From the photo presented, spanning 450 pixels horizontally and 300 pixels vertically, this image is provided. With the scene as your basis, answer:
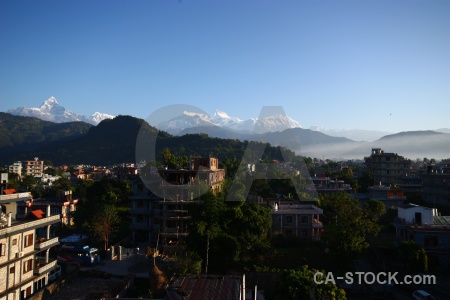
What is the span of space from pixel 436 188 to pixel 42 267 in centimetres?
2683

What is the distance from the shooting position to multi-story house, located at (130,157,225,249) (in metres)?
17.5

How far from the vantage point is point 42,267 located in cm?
1330

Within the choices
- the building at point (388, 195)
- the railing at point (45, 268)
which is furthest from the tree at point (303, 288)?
the building at point (388, 195)

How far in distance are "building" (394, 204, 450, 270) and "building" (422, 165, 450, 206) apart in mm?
11083

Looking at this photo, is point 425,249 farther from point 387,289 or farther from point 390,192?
point 390,192

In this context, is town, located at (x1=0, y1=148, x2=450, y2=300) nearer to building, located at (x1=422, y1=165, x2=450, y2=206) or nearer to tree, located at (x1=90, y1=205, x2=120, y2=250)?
tree, located at (x1=90, y1=205, x2=120, y2=250)

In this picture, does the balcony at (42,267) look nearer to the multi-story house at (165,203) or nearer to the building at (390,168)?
the multi-story house at (165,203)

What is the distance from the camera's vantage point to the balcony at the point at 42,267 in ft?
43.1

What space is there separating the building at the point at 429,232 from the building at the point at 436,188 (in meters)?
11.1

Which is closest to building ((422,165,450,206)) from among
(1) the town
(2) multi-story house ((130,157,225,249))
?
(1) the town

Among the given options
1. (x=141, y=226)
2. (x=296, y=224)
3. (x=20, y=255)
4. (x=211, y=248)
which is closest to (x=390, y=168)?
(x=296, y=224)

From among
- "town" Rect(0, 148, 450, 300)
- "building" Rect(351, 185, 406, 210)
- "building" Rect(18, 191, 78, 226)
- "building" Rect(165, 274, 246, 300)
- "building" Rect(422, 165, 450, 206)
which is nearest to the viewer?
"building" Rect(165, 274, 246, 300)

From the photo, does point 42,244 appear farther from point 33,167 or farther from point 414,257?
point 33,167

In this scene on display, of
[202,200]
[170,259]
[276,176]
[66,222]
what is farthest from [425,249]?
[66,222]
